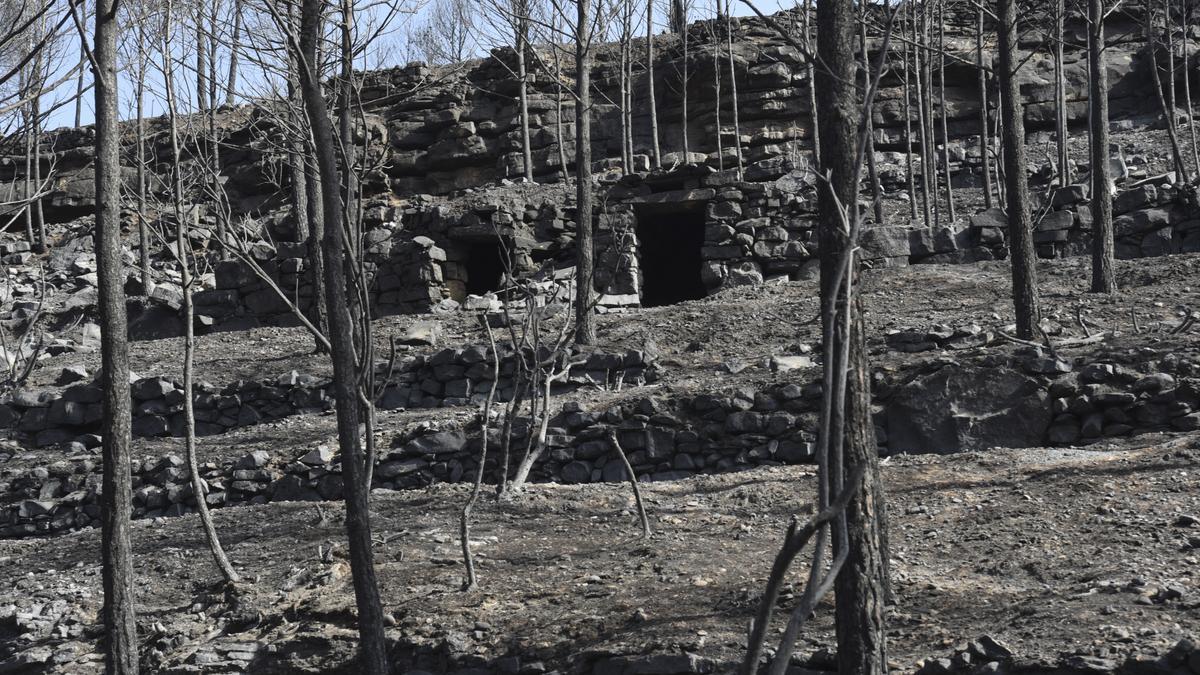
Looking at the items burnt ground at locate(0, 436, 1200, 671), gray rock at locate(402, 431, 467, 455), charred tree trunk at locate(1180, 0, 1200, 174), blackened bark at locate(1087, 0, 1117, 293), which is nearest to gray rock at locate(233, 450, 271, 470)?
burnt ground at locate(0, 436, 1200, 671)

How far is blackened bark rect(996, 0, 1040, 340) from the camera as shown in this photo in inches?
453

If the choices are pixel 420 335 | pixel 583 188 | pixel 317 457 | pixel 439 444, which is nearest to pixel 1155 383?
pixel 439 444

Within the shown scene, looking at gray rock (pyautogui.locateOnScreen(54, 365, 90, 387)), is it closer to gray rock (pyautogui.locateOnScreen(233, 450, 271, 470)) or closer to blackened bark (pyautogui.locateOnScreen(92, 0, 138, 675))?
gray rock (pyautogui.locateOnScreen(233, 450, 271, 470))

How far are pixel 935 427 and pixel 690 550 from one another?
120 inches

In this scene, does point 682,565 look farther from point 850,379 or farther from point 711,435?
point 711,435

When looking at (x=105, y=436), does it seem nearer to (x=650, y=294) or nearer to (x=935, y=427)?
(x=935, y=427)

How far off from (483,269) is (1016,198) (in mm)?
10162

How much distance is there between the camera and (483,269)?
768 inches

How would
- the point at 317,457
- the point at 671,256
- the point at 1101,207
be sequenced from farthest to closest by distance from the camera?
the point at 671,256 < the point at 1101,207 < the point at 317,457

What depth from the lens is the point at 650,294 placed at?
19391 millimetres

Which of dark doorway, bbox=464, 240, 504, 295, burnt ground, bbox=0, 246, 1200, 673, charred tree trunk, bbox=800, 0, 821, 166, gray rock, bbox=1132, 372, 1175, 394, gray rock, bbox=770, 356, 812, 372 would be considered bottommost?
burnt ground, bbox=0, 246, 1200, 673

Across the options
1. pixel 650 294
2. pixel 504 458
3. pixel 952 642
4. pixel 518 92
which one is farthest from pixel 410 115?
pixel 952 642

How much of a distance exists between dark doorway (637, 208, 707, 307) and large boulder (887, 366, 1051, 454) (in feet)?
30.9

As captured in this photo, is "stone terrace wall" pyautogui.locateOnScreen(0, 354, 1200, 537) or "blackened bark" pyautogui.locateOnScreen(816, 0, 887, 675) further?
"stone terrace wall" pyautogui.locateOnScreen(0, 354, 1200, 537)
